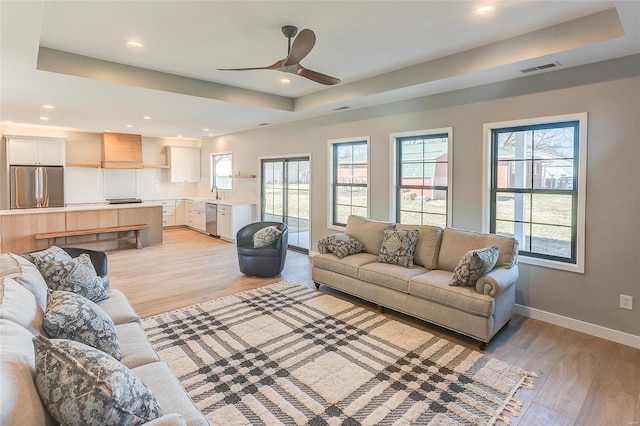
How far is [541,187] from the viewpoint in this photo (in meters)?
3.85

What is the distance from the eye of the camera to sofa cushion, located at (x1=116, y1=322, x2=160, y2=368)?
197 cm

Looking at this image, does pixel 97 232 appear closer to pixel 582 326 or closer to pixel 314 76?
pixel 314 76

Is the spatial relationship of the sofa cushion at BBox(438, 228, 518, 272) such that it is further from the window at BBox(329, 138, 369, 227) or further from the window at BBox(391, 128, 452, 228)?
the window at BBox(329, 138, 369, 227)

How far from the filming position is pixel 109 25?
313 centimetres

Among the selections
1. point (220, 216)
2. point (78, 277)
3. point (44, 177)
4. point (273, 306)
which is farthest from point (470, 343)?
point (44, 177)

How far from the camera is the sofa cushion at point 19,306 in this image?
1.58m

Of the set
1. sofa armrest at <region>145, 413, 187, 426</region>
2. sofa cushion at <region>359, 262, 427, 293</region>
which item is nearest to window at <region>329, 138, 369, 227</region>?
sofa cushion at <region>359, 262, 427, 293</region>

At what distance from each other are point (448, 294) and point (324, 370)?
54.0 inches

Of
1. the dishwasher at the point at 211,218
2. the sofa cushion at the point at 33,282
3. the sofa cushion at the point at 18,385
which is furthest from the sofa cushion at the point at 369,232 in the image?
the dishwasher at the point at 211,218

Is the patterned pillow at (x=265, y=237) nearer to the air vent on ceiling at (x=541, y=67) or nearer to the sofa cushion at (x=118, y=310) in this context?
the sofa cushion at (x=118, y=310)

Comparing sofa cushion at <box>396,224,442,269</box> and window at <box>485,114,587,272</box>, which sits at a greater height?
window at <box>485,114,587,272</box>

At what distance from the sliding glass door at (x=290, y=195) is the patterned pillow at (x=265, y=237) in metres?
1.75

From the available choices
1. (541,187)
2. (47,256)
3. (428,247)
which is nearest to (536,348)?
(428,247)

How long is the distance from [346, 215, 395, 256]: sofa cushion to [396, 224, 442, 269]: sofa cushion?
0.48 m
